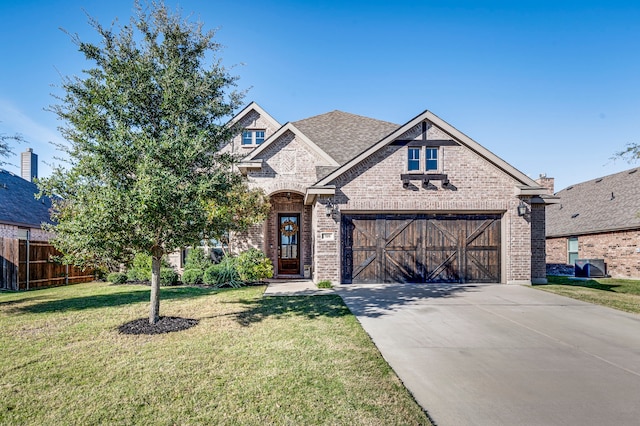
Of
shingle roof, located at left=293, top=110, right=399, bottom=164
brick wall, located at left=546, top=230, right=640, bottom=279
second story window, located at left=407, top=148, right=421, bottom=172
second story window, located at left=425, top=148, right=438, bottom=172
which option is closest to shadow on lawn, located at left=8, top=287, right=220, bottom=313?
second story window, located at left=407, top=148, right=421, bottom=172

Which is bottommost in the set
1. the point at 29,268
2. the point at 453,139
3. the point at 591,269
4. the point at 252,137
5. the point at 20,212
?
the point at 591,269

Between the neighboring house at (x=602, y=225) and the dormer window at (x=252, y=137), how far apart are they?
51.6 ft

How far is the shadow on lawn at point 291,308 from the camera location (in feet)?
24.6

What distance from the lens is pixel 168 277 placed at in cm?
1271

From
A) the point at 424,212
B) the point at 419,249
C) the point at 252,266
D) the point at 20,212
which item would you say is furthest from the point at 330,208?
the point at 20,212

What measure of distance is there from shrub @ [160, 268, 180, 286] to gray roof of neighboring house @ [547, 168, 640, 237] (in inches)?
682

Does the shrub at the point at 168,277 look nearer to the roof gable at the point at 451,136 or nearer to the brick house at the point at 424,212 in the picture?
the brick house at the point at 424,212

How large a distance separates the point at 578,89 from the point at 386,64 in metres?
7.79

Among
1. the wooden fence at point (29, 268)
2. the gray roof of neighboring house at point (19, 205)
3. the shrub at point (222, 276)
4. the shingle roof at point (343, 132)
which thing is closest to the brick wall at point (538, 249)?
the shingle roof at point (343, 132)

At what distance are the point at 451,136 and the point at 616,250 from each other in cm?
1293

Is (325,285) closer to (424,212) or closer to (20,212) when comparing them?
(424,212)

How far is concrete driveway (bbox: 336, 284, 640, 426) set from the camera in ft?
11.7

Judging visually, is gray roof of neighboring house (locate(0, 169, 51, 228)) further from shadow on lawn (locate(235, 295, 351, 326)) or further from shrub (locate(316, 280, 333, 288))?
shrub (locate(316, 280, 333, 288))

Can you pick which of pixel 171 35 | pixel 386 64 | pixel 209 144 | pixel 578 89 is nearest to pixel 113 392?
pixel 209 144
